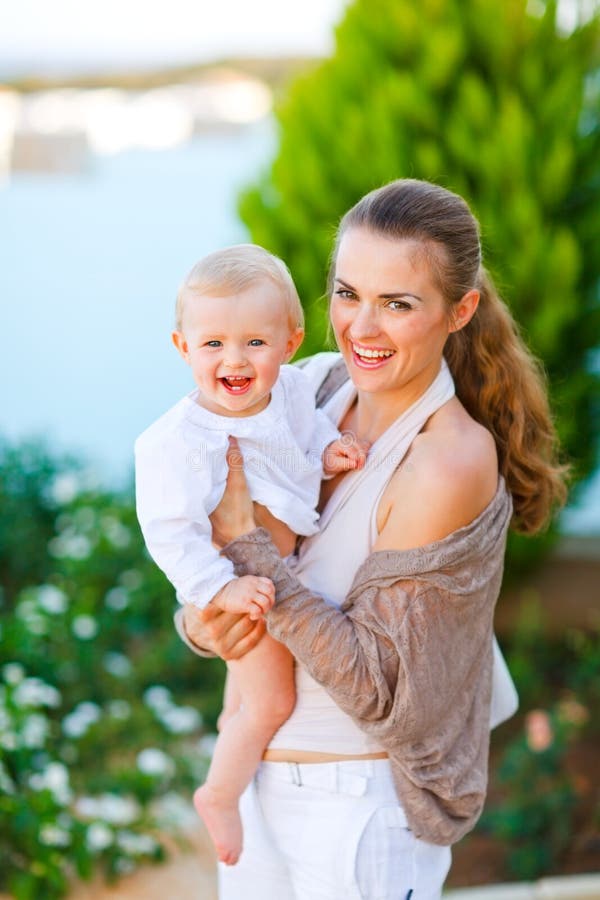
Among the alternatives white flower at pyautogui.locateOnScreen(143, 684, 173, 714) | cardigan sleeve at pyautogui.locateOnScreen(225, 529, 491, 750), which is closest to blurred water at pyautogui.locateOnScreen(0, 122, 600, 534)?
white flower at pyautogui.locateOnScreen(143, 684, 173, 714)

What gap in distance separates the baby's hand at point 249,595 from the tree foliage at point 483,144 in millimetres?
2227

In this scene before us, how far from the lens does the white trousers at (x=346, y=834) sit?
1.93 m

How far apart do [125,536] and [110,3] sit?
4.83 m

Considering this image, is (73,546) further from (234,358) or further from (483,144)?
(234,358)

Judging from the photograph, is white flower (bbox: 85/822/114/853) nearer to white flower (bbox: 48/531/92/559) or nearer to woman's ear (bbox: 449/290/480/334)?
white flower (bbox: 48/531/92/559)

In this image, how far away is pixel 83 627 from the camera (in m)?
4.04

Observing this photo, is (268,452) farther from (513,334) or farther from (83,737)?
(83,737)

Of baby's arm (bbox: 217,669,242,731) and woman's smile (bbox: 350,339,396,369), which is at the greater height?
woman's smile (bbox: 350,339,396,369)

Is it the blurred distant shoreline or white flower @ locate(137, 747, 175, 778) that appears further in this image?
the blurred distant shoreline

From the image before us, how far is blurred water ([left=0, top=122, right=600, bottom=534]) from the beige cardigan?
410 cm

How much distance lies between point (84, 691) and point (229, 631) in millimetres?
2238

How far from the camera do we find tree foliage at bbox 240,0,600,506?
4.05 m

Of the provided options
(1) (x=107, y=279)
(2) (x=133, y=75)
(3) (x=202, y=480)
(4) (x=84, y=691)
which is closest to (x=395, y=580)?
(3) (x=202, y=480)

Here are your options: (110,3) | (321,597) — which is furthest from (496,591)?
(110,3)
